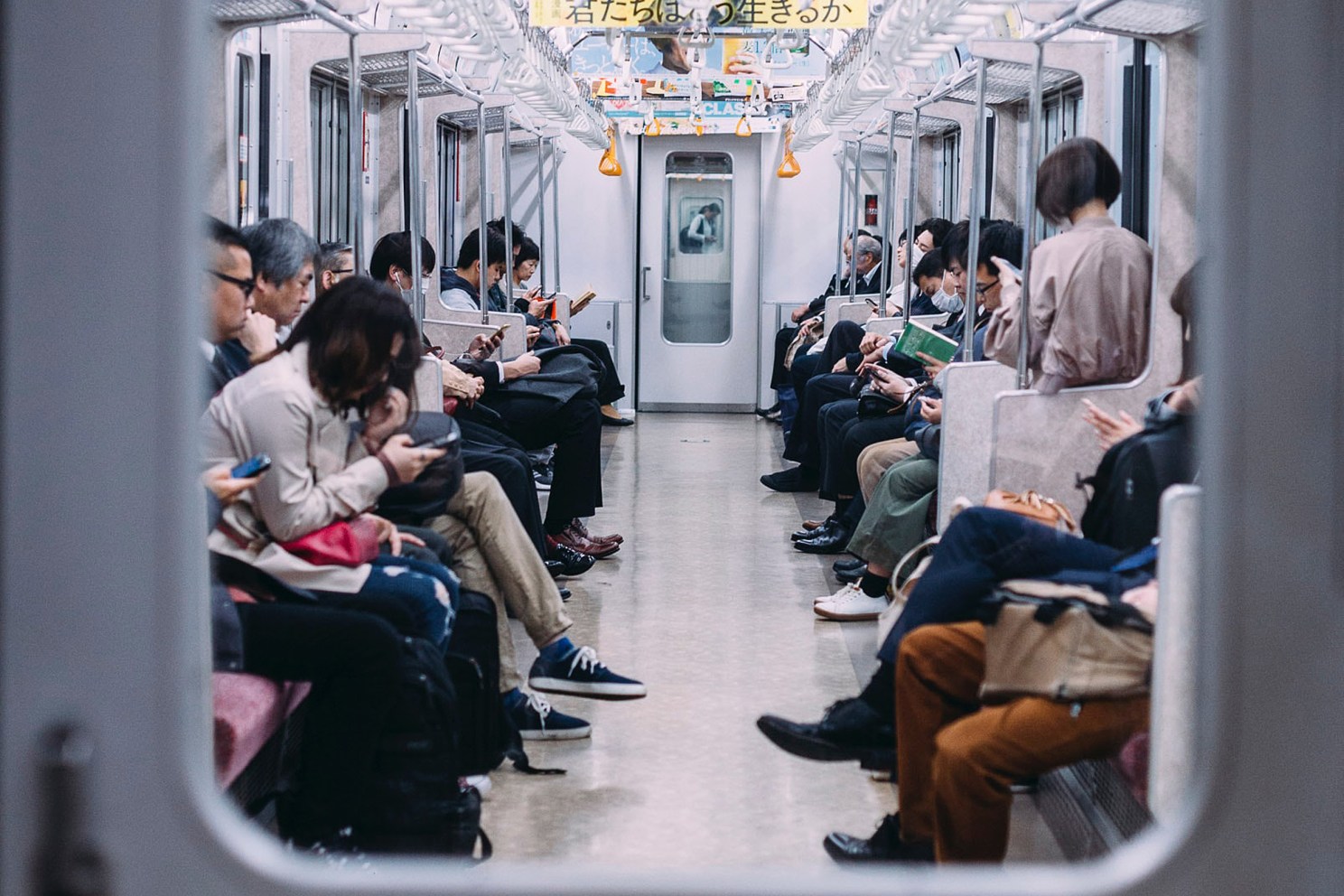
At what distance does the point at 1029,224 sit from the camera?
372cm

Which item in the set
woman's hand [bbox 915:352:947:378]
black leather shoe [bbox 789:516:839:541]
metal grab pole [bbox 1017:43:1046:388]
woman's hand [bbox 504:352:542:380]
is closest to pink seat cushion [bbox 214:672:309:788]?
metal grab pole [bbox 1017:43:1046:388]

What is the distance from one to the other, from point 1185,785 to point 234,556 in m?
1.97

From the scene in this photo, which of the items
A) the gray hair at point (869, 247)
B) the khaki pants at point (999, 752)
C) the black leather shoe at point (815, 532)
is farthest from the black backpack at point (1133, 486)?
the gray hair at point (869, 247)

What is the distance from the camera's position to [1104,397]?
3662 mm

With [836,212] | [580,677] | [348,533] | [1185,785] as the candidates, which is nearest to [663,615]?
[580,677]

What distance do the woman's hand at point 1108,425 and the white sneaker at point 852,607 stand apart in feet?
5.81

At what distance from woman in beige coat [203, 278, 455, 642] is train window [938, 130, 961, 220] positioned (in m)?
5.68

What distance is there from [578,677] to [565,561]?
1.95 metres

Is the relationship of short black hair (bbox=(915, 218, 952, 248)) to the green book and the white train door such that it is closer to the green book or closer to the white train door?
the green book

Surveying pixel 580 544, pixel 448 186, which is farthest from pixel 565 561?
pixel 448 186

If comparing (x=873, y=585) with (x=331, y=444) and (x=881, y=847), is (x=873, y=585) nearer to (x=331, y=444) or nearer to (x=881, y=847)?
(x=881, y=847)

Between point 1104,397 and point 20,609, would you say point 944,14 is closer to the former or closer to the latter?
point 1104,397

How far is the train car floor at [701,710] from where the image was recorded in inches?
123

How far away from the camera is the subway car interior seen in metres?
1.08
